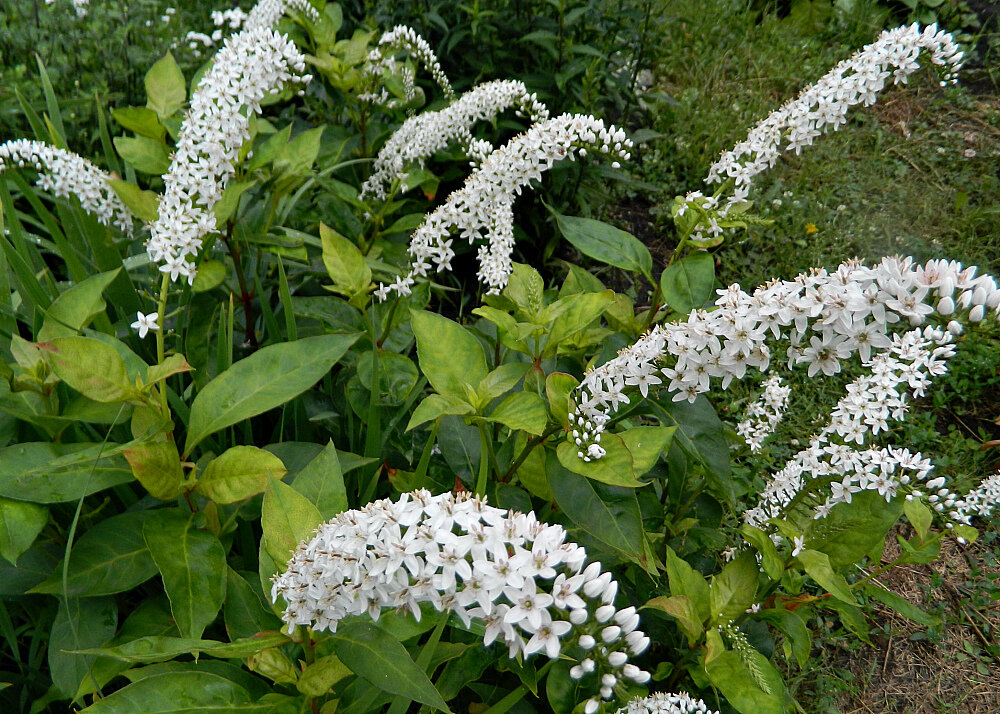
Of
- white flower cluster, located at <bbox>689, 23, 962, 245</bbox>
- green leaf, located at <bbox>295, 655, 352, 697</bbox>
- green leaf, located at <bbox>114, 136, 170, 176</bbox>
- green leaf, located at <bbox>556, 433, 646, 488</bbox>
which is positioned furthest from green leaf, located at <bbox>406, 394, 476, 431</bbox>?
green leaf, located at <bbox>114, 136, 170, 176</bbox>

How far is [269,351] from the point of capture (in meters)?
1.88

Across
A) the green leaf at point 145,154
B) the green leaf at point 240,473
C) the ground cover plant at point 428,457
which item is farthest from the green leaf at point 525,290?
the green leaf at point 145,154

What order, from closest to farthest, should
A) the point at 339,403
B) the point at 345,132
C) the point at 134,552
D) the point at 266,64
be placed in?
1. the point at 134,552
2. the point at 266,64
3. the point at 339,403
4. the point at 345,132

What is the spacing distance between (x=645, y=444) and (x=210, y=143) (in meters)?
1.41

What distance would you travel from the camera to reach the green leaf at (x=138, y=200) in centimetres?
235

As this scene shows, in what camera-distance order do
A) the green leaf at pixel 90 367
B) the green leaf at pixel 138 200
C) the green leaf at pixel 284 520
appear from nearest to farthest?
the green leaf at pixel 284 520
the green leaf at pixel 90 367
the green leaf at pixel 138 200

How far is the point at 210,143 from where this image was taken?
2062 millimetres

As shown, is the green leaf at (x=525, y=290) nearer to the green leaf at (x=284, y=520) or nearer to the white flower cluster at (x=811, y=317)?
the white flower cluster at (x=811, y=317)

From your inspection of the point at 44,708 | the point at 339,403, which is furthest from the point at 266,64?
the point at 44,708

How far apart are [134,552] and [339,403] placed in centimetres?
76

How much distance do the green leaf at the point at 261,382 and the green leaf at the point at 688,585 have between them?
94cm

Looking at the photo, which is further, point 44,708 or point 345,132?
point 345,132

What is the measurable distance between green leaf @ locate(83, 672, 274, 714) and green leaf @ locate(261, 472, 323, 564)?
10.6 inches

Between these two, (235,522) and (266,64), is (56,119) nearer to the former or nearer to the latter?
(266,64)
